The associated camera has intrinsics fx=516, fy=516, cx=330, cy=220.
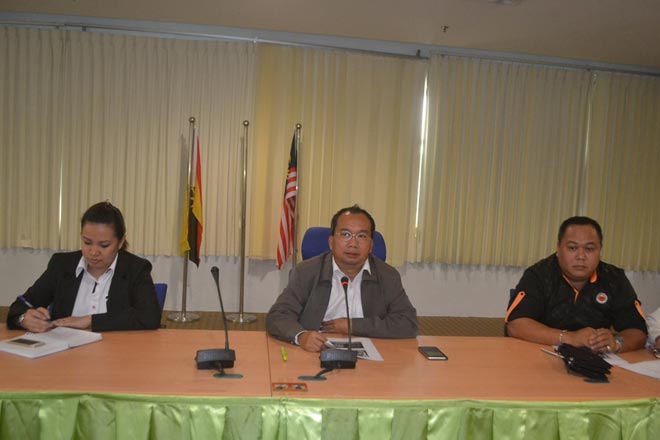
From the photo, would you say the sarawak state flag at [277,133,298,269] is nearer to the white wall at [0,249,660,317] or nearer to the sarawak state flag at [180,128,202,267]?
the white wall at [0,249,660,317]

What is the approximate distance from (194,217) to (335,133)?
169 cm

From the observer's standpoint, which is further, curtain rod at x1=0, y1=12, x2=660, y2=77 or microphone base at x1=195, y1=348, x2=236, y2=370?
curtain rod at x1=0, y1=12, x2=660, y2=77

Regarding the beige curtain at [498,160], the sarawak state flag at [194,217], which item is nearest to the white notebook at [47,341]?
the sarawak state flag at [194,217]

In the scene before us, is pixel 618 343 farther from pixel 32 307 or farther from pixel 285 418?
pixel 32 307

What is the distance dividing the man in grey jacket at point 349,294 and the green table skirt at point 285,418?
756mm

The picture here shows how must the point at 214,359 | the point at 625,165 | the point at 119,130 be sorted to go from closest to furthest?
the point at 214,359, the point at 119,130, the point at 625,165

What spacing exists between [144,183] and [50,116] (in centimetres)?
110

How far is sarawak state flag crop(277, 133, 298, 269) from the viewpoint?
5.05 meters

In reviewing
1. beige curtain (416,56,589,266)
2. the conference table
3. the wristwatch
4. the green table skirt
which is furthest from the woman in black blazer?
beige curtain (416,56,589,266)

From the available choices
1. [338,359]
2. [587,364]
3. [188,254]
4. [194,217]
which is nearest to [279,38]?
[194,217]

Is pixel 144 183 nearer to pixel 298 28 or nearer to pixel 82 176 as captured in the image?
pixel 82 176

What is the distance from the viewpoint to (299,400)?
1600mm

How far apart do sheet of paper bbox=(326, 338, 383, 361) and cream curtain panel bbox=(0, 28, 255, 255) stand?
10.7ft

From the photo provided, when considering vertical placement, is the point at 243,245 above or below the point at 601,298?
below
